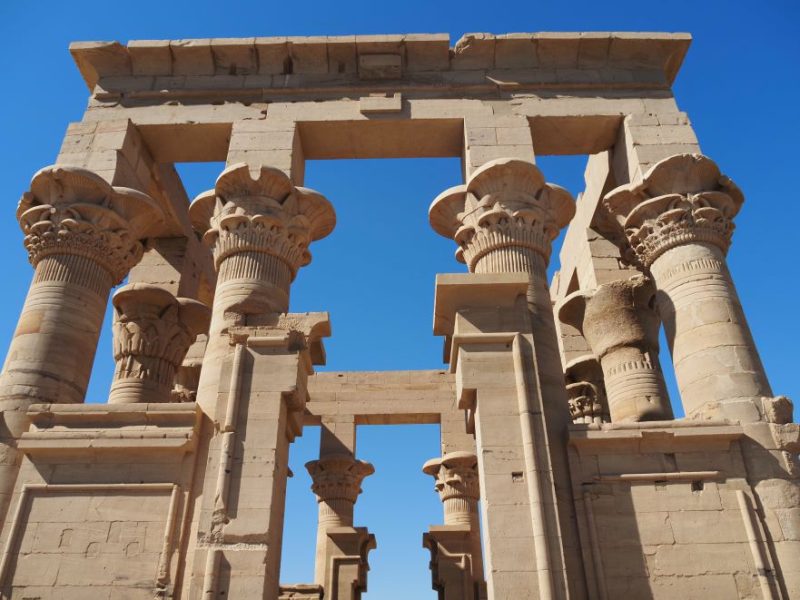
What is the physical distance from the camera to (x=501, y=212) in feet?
37.1

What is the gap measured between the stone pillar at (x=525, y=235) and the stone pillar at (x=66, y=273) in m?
5.27

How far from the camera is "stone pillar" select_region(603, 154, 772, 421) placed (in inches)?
393

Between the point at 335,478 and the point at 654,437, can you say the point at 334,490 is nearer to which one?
the point at 335,478

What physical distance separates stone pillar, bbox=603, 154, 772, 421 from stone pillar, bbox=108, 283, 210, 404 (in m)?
8.65

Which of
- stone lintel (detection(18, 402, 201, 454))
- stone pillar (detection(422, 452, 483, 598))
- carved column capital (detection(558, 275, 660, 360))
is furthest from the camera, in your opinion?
stone pillar (detection(422, 452, 483, 598))

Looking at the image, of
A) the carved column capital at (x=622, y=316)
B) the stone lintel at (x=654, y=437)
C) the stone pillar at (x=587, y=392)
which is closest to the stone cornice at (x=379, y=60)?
the carved column capital at (x=622, y=316)

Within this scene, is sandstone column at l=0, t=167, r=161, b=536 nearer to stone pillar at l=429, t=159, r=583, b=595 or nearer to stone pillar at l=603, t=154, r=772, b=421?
stone pillar at l=429, t=159, r=583, b=595

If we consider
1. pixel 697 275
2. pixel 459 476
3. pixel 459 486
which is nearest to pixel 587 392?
pixel 459 476

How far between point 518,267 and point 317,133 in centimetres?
497

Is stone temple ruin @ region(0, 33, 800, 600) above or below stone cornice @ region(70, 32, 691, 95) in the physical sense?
below

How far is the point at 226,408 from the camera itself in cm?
934

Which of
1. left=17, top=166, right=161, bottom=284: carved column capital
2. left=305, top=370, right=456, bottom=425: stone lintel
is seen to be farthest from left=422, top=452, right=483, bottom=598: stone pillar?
left=17, top=166, right=161, bottom=284: carved column capital

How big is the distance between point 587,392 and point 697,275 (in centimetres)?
549

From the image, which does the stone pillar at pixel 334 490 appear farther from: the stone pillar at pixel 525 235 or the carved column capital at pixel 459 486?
the stone pillar at pixel 525 235
